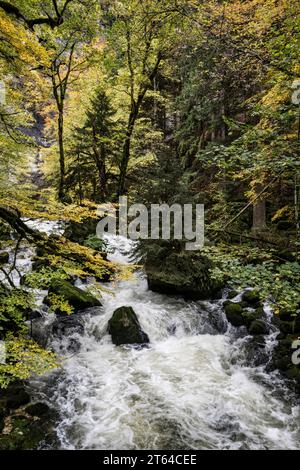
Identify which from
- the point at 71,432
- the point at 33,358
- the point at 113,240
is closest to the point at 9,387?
the point at 71,432

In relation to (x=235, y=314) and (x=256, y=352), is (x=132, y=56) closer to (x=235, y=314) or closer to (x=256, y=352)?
(x=235, y=314)

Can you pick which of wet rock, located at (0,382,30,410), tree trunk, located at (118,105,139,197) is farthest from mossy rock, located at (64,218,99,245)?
wet rock, located at (0,382,30,410)

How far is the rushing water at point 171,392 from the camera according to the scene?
608 centimetres

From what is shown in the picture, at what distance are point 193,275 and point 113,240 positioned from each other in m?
6.06

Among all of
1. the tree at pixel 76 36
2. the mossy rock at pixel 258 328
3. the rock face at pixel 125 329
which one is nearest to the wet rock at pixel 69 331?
the rock face at pixel 125 329

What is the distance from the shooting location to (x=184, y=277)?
11.8m

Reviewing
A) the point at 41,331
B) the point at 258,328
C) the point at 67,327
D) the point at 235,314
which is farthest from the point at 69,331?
the point at 258,328

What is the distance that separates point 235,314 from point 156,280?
3.28 meters

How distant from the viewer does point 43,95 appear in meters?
13.8

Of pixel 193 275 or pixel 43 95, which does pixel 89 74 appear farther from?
pixel 193 275

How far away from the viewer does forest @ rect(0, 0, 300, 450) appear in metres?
5.27

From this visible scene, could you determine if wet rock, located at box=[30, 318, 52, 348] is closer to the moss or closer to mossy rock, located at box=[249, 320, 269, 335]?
mossy rock, located at box=[249, 320, 269, 335]

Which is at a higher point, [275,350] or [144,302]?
[144,302]

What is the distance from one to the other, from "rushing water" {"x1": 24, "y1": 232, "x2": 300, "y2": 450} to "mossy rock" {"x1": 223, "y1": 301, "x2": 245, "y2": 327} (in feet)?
0.87
